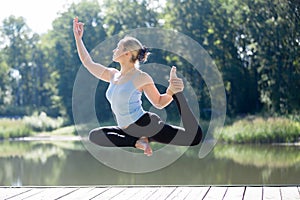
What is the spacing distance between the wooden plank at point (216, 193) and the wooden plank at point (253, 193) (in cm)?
20

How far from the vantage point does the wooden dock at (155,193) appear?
197 inches

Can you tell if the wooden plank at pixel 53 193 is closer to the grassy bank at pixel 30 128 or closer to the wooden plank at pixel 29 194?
the wooden plank at pixel 29 194

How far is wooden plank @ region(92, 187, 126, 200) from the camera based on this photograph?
5136 millimetres

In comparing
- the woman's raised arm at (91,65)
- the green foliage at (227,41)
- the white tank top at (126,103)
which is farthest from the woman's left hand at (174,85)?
the green foliage at (227,41)

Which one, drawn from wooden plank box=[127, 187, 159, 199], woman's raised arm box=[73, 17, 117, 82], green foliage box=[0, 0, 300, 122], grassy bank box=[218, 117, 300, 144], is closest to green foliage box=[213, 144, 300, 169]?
grassy bank box=[218, 117, 300, 144]

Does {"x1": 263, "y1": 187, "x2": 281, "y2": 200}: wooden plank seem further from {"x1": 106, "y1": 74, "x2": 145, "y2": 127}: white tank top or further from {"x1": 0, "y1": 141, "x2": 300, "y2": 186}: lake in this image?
{"x1": 0, "y1": 141, "x2": 300, "y2": 186}: lake

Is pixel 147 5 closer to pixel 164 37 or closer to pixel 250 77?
pixel 250 77

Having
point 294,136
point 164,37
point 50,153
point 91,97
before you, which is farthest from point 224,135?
point 91,97

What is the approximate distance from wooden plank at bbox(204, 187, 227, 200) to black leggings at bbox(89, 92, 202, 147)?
6.58 ft

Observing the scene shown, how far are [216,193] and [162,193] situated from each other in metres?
0.47

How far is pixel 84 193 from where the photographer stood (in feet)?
17.5

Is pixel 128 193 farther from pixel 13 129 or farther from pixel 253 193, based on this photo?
pixel 13 129

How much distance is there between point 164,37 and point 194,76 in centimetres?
298

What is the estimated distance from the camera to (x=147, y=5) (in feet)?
83.6
